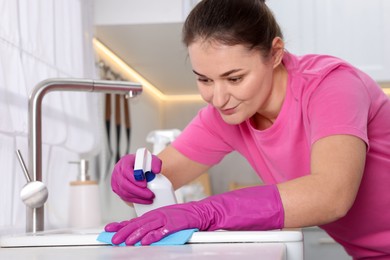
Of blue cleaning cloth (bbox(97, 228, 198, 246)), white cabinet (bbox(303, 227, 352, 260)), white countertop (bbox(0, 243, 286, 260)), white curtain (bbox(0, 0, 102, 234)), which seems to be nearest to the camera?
white countertop (bbox(0, 243, 286, 260))

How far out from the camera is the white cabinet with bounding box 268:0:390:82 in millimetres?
2445

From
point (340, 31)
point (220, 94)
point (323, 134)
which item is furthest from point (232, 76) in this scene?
point (340, 31)

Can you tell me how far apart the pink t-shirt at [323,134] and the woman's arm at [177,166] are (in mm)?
14

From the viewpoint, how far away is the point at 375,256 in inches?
51.2

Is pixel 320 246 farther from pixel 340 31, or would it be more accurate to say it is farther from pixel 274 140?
pixel 274 140

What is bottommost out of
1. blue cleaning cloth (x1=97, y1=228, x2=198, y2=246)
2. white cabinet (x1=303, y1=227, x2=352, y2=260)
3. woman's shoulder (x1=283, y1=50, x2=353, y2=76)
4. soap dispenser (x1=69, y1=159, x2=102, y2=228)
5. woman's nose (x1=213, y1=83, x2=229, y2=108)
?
white cabinet (x1=303, y1=227, x2=352, y2=260)

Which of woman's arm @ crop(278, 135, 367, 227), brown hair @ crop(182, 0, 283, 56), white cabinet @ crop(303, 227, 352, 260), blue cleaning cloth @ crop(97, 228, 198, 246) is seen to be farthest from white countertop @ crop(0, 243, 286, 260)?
white cabinet @ crop(303, 227, 352, 260)

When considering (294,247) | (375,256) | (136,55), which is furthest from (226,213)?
(136,55)

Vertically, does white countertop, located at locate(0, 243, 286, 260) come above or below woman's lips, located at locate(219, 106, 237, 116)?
below

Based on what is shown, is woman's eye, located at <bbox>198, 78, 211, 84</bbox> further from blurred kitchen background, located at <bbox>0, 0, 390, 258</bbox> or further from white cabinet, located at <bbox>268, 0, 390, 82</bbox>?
white cabinet, located at <bbox>268, 0, 390, 82</bbox>

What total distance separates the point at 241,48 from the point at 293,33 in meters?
1.43

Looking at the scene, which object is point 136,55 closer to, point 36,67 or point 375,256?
point 36,67

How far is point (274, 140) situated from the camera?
124cm

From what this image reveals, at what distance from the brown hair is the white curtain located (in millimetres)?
432
